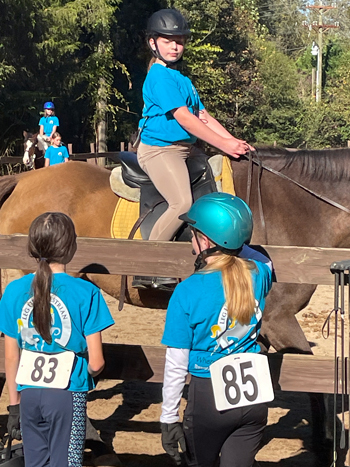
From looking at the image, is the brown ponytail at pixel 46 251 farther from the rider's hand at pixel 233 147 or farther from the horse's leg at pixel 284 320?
the horse's leg at pixel 284 320

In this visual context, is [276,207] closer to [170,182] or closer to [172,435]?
[170,182]


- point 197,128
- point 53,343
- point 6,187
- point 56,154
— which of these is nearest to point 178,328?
point 53,343

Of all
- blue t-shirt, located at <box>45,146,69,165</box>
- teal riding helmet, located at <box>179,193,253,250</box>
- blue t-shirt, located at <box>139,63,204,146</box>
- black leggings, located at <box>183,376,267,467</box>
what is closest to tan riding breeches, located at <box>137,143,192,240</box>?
blue t-shirt, located at <box>139,63,204,146</box>

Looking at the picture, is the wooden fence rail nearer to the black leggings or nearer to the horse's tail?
the black leggings

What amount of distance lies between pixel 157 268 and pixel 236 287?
2.88ft

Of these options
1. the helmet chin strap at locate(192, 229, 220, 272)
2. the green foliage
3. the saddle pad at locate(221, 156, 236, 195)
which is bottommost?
the helmet chin strap at locate(192, 229, 220, 272)

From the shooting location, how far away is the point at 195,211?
115 inches

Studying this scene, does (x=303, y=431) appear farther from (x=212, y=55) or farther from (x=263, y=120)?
(x=263, y=120)

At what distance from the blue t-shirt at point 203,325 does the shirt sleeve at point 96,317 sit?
0.97 feet

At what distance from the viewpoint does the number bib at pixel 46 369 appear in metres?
2.85

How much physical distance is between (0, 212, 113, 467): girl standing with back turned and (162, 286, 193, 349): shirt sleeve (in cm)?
31

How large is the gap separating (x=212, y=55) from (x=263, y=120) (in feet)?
29.7

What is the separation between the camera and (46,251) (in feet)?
9.47

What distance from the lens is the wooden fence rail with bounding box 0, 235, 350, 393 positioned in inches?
135
